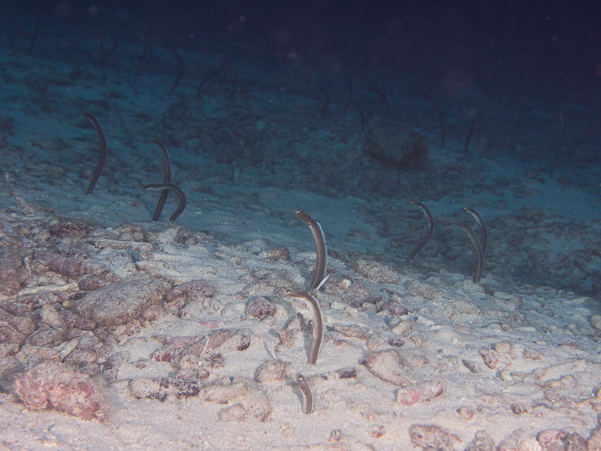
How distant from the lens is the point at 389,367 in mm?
1822

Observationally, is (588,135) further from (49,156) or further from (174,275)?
(49,156)

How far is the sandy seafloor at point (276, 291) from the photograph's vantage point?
155 cm

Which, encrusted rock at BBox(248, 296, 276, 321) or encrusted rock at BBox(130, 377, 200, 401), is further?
encrusted rock at BBox(248, 296, 276, 321)

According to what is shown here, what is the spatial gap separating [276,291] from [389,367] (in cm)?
94

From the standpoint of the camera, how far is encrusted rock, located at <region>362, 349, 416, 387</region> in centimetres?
179

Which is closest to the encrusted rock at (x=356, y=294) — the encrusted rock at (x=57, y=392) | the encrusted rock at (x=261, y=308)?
the encrusted rock at (x=261, y=308)

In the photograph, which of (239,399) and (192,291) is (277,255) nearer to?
(192,291)

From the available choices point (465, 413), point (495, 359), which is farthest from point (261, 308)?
point (495, 359)

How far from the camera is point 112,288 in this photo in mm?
2090

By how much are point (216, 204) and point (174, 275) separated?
8.71 feet

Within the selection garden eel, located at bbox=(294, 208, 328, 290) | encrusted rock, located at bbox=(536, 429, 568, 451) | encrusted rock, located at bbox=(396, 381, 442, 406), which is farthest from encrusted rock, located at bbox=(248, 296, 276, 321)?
encrusted rock, located at bbox=(536, 429, 568, 451)

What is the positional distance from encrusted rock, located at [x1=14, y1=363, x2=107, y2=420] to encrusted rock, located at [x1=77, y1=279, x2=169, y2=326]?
1.50 feet

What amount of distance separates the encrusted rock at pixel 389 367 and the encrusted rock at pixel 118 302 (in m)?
1.33

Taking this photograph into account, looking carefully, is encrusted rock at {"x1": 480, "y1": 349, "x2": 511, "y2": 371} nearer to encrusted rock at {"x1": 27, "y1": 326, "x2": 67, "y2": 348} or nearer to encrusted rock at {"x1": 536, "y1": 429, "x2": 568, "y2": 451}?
encrusted rock at {"x1": 536, "y1": 429, "x2": 568, "y2": 451}
